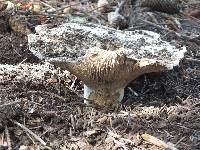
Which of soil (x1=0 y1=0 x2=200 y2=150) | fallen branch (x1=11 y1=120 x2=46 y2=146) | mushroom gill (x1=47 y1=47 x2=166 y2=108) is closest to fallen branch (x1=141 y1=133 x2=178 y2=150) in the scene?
soil (x1=0 y1=0 x2=200 y2=150)

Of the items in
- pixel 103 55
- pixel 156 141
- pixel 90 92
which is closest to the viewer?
pixel 156 141

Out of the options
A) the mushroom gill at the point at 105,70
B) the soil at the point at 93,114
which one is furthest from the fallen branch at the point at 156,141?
the mushroom gill at the point at 105,70

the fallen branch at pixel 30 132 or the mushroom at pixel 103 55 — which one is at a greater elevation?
the mushroom at pixel 103 55

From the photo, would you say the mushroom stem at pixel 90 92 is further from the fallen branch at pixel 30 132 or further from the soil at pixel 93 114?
the fallen branch at pixel 30 132

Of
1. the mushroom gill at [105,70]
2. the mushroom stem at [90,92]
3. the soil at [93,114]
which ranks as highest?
the mushroom gill at [105,70]

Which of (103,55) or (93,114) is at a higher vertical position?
(103,55)

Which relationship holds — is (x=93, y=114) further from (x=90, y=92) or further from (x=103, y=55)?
A: (x=103, y=55)

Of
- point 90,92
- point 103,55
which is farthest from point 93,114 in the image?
point 103,55
